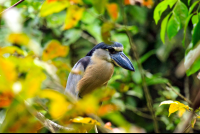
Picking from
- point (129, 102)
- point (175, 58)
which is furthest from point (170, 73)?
point (129, 102)

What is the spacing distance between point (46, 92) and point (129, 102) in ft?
8.33

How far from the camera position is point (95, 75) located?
179 centimetres

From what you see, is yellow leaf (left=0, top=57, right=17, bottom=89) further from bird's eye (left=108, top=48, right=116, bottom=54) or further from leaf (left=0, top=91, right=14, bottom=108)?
bird's eye (left=108, top=48, right=116, bottom=54)

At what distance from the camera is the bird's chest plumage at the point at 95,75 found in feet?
5.81

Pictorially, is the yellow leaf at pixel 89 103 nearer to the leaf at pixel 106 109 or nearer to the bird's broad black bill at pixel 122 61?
the leaf at pixel 106 109

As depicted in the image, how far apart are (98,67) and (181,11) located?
86 cm

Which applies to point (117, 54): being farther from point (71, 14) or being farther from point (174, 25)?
point (71, 14)

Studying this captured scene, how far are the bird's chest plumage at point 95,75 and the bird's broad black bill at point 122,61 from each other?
0.29ft

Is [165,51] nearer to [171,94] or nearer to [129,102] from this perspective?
[129,102]

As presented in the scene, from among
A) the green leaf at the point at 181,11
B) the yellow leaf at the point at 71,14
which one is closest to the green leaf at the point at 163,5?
the green leaf at the point at 181,11

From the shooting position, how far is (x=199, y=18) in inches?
38.9

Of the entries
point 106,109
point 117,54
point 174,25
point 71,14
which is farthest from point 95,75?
point 106,109

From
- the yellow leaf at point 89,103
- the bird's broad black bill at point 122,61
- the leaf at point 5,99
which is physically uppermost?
the leaf at point 5,99

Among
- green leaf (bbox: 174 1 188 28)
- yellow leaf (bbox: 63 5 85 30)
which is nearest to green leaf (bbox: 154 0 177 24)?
green leaf (bbox: 174 1 188 28)
